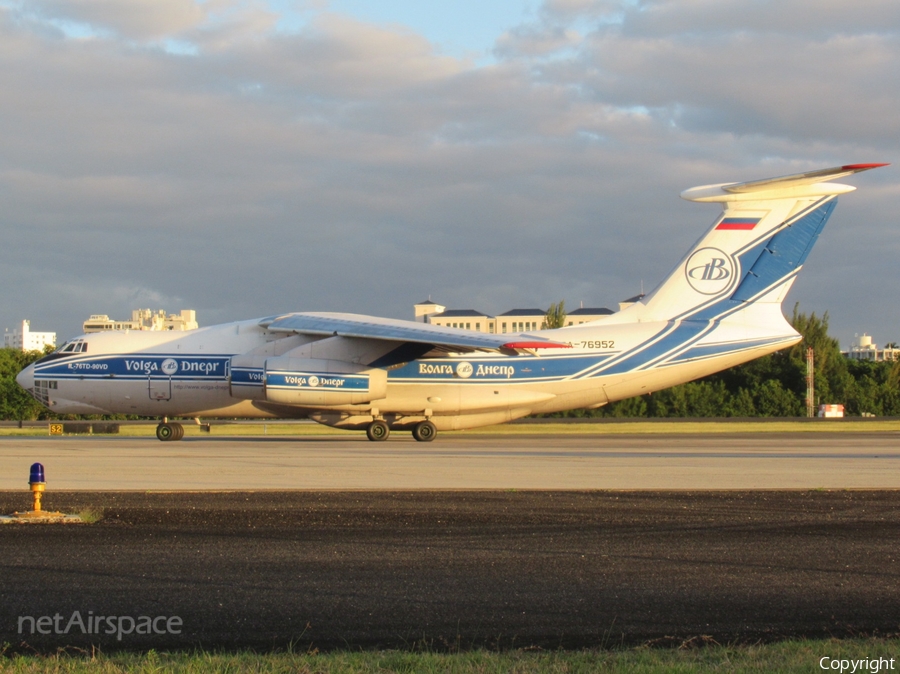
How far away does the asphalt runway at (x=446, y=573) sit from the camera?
6340 millimetres

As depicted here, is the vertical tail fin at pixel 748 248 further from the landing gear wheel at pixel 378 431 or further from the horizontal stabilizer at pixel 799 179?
the landing gear wheel at pixel 378 431

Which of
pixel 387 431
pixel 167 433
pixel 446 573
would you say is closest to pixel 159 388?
pixel 167 433

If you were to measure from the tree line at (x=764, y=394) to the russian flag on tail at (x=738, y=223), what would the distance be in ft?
72.2

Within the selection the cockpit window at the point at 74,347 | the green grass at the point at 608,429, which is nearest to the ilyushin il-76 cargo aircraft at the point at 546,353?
the cockpit window at the point at 74,347

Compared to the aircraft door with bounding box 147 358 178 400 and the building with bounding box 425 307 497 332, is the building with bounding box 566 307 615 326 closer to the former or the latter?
the building with bounding box 425 307 497 332

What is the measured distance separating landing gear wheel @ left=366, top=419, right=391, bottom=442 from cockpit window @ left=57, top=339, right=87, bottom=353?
9.34m

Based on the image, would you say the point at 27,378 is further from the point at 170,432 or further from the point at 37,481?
the point at 37,481

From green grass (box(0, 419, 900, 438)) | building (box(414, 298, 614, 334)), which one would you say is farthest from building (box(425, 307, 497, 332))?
green grass (box(0, 419, 900, 438))

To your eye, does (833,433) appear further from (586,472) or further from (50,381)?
(50,381)

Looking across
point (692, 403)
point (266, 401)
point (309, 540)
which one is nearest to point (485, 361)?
point (266, 401)

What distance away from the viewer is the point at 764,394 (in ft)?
168

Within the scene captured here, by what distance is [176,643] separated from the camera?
236 inches

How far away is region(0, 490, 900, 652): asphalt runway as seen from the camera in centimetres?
634

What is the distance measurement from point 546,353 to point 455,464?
10.3 m
